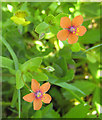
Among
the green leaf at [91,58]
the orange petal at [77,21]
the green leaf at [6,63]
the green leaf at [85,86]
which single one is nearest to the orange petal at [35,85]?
the green leaf at [6,63]

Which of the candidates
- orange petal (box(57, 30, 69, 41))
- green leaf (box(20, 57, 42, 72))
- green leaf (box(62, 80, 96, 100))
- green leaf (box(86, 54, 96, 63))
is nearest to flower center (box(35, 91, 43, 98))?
green leaf (box(20, 57, 42, 72))

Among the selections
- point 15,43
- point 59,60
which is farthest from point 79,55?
point 15,43

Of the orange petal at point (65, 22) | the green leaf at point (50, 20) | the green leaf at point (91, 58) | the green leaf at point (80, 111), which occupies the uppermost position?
the green leaf at point (50, 20)

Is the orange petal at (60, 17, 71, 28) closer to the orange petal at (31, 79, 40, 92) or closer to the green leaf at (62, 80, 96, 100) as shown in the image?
the orange petal at (31, 79, 40, 92)

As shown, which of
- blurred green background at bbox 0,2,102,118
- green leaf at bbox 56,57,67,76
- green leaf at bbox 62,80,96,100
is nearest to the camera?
blurred green background at bbox 0,2,102,118

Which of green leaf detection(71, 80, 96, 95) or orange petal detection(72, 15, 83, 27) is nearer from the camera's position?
orange petal detection(72, 15, 83, 27)

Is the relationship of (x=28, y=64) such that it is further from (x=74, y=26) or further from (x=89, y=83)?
(x=89, y=83)

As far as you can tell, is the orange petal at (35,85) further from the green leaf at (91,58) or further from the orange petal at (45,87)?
the green leaf at (91,58)

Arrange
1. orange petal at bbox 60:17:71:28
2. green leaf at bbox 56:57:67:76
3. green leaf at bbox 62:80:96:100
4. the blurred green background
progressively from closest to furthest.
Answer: orange petal at bbox 60:17:71:28, the blurred green background, green leaf at bbox 56:57:67:76, green leaf at bbox 62:80:96:100

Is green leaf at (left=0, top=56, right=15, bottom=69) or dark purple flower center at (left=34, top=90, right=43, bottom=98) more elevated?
green leaf at (left=0, top=56, right=15, bottom=69)
